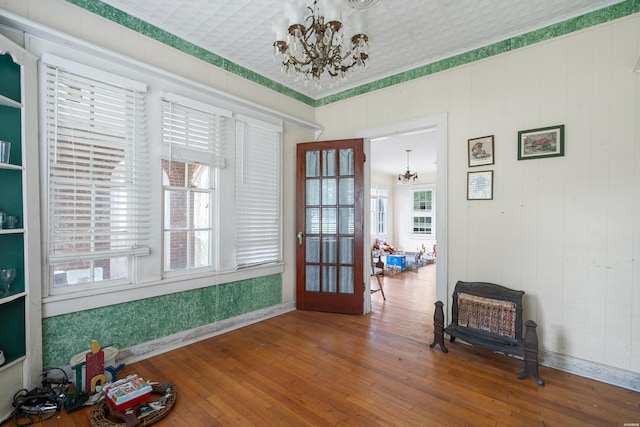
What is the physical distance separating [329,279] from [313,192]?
126 centimetres

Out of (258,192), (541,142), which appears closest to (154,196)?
(258,192)

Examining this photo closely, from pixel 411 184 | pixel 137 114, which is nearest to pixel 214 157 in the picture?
pixel 137 114

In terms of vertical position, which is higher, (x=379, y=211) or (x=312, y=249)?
(x=379, y=211)

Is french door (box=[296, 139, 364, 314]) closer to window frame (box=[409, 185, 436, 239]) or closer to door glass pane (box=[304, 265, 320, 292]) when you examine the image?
door glass pane (box=[304, 265, 320, 292])

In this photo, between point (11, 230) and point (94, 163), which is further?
point (94, 163)

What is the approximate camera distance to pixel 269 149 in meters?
3.86

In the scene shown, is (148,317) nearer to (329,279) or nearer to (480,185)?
(329,279)

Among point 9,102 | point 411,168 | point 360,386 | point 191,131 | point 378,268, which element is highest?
point 411,168

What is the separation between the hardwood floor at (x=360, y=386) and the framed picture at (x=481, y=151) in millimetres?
1941

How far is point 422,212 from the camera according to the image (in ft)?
32.8

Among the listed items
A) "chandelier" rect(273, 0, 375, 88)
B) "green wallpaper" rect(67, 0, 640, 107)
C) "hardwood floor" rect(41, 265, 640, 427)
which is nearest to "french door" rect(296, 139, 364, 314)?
"hardwood floor" rect(41, 265, 640, 427)

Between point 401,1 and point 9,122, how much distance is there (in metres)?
3.12

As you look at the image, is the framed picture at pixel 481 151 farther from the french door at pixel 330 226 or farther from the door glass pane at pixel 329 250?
the door glass pane at pixel 329 250

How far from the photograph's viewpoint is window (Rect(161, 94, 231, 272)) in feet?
9.48
